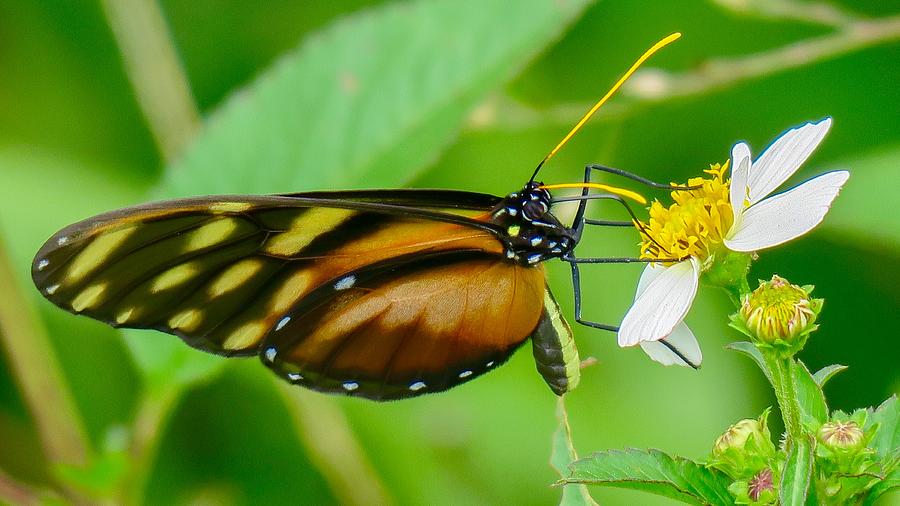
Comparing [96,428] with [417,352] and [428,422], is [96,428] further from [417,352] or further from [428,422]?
[417,352]

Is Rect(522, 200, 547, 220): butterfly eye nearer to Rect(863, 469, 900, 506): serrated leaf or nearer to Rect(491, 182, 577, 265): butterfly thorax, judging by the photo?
Rect(491, 182, 577, 265): butterfly thorax

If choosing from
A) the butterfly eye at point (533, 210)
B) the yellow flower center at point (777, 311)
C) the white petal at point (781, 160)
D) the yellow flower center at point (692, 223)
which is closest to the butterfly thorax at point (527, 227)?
the butterfly eye at point (533, 210)

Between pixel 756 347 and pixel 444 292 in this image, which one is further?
pixel 444 292

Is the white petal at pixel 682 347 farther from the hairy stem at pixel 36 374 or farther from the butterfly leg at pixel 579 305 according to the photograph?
the hairy stem at pixel 36 374

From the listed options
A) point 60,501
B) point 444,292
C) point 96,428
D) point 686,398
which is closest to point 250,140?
point 444,292

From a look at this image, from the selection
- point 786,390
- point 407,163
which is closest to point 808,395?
point 786,390

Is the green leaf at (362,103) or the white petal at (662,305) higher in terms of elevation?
the green leaf at (362,103)

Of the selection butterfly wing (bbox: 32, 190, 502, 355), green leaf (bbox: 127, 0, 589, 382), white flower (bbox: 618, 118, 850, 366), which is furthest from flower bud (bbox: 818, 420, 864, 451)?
green leaf (bbox: 127, 0, 589, 382)
